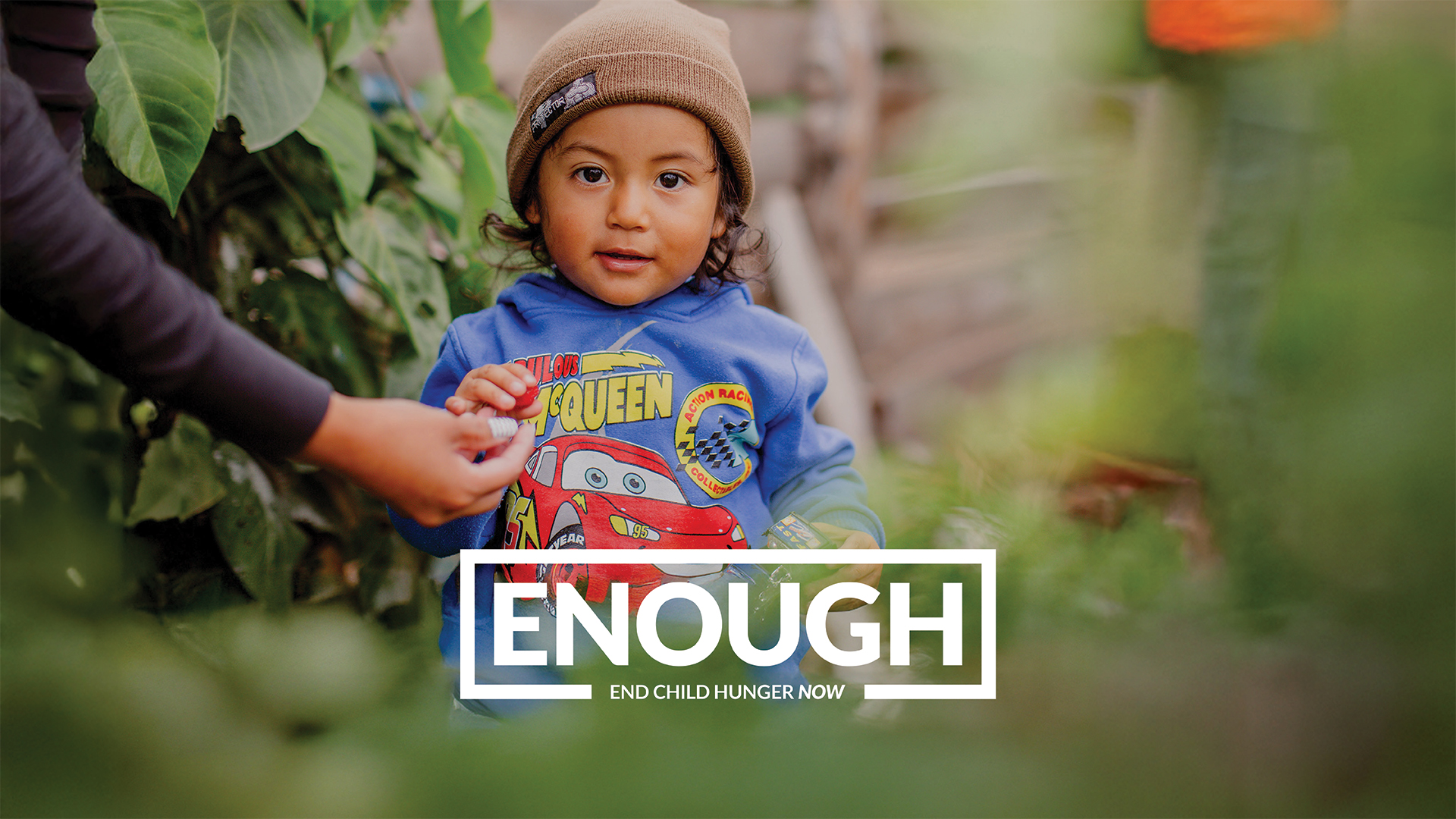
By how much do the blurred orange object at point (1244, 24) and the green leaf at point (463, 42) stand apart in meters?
0.87

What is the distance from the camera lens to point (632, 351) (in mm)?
890

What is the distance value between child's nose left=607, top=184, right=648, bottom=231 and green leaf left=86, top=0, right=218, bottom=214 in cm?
34

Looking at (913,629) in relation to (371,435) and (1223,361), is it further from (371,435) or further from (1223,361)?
(371,435)

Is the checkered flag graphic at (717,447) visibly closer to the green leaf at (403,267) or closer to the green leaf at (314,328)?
the green leaf at (403,267)

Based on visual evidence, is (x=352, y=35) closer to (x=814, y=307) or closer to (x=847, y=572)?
(x=847, y=572)

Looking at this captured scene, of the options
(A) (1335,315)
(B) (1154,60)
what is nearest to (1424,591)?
(A) (1335,315)

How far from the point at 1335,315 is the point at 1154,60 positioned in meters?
0.12

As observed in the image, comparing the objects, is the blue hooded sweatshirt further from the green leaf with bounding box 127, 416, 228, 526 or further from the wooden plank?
the wooden plank

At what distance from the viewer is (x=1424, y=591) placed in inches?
9.8

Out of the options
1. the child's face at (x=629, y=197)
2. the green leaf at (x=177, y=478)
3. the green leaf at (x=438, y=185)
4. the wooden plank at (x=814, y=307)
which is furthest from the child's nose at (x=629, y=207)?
the wooden plank at (x=814, y=307)

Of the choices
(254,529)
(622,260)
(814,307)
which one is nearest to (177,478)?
(254,529)

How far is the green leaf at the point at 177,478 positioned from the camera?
3.12 ft

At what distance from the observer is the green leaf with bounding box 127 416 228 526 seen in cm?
95

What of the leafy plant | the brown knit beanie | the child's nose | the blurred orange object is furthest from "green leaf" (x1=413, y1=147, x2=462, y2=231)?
the blurred orange object
